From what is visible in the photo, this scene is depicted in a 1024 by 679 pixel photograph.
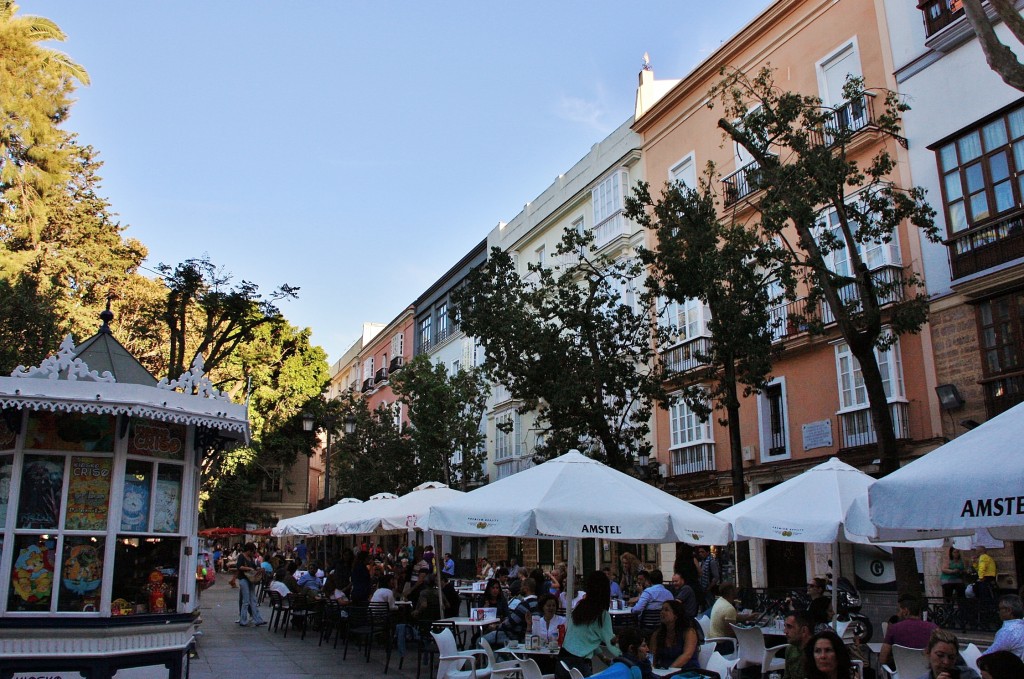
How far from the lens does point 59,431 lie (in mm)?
7930

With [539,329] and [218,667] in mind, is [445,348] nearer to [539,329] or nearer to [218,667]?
[539,329]

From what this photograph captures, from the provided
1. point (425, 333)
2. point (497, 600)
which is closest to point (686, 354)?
point (497, 600)

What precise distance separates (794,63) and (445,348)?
25829mm

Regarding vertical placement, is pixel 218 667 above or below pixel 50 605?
below

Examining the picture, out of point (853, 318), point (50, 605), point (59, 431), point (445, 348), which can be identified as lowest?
point (50, 605)

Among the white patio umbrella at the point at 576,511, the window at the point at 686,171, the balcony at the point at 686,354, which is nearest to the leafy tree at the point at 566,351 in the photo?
the balcony at the point at 686,354

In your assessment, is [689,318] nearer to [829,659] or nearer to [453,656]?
[453,656]

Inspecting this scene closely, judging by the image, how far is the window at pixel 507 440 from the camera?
36.2m

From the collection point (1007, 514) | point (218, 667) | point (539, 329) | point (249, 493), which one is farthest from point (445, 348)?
point (1007, 514)

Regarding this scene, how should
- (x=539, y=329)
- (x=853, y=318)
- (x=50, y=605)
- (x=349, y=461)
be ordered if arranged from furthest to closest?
(x=349, y=461), (x=539, y=329), (x=853, y=318), (x=50, y=605)

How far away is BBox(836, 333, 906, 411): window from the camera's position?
62.5ft

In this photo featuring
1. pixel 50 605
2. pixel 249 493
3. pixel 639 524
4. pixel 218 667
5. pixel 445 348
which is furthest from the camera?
pixel 249 493

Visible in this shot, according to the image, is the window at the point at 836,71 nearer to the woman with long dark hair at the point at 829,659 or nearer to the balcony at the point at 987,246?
the balcony at the point at 987,246

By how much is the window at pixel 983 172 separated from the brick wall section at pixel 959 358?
1800 millimetres
